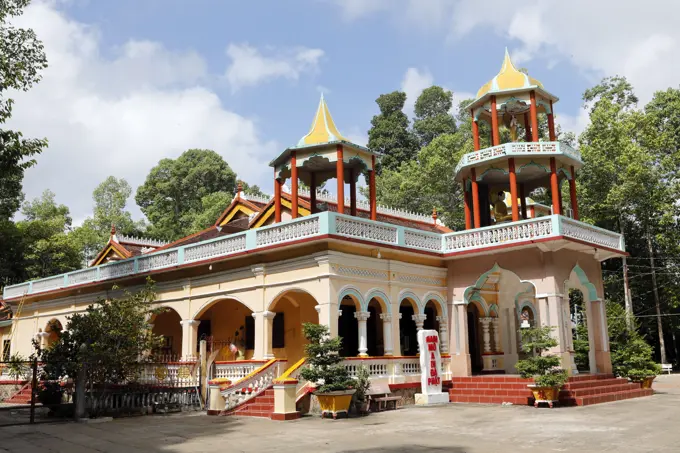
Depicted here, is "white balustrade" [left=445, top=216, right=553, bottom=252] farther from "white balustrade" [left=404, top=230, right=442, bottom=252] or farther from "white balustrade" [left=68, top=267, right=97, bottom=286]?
"white balustrade" [left=68, top=267, right=97, bottom=286]

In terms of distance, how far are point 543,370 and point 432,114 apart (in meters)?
41.6

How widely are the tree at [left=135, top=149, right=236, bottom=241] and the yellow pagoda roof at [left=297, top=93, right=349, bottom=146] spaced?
98.2 feet

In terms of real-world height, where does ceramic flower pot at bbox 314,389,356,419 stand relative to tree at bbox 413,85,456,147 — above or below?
below

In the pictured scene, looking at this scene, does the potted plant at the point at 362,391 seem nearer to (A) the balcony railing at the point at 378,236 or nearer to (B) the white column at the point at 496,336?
(A) the balcony railing at the point at 378,236

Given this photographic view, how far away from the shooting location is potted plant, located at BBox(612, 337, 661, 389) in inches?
693

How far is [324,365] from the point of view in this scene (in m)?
13.4

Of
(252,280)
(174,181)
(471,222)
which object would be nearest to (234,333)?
(252,280)

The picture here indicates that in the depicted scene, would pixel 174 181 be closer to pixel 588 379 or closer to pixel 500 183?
pixel 500 183

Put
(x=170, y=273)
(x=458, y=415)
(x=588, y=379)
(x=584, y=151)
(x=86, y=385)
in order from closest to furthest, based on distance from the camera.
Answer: (x=458, y=415), (x=86, y=385), (x=588, y=379), (x=170, y=273), (x=584, y=151)

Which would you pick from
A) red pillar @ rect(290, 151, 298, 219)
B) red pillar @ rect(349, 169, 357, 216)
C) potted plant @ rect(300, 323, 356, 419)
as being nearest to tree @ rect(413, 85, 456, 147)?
red pillar @ rect(349, 169, 357, 216)

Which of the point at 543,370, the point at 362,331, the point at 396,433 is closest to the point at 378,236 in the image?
the point at 362,331

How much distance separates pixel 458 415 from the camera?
42.6ft

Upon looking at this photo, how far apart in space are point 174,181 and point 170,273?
2928 centimetres

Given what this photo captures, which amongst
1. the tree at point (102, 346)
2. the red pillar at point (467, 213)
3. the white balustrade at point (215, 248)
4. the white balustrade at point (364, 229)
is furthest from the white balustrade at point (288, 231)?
the red pillar at point (467, 213)
